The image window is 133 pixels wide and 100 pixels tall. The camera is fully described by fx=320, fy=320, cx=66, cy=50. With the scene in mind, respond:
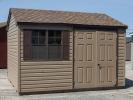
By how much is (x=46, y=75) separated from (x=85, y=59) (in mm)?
1821

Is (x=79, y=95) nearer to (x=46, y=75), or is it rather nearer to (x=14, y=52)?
(x=46, y=75)

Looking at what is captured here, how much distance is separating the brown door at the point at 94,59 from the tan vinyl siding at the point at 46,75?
365mm

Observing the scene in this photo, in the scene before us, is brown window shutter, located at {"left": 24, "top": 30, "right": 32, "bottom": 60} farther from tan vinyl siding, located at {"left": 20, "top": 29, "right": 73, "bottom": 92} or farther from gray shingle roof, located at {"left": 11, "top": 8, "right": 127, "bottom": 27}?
gray shingle roof, located at {"left": 11, "top": 8, "right": 127, "bottom": 27}

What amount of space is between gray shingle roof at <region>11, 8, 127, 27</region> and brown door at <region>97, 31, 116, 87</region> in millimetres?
565

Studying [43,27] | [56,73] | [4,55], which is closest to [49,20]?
[43,27]

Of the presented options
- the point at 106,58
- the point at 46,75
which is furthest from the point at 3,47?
the point at 106,58

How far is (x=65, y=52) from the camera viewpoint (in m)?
13.0

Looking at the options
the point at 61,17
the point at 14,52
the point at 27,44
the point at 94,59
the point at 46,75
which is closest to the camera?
the point at 27,44

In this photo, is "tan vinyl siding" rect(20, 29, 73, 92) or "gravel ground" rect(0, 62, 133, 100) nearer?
"gravel ground" rect(0, 62, 133, 100)

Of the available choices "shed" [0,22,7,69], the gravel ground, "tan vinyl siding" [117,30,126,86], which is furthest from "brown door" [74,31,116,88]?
"shed" [0,22,7,69]

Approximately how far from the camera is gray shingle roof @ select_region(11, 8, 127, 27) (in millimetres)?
12820

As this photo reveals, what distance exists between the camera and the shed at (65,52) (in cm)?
1240

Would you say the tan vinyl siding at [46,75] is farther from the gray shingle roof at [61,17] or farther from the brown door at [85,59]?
A: the gray shingle roof at [61,17]

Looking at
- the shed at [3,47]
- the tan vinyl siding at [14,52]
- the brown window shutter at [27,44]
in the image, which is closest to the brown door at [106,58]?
the brown window shutter at [27,44]
